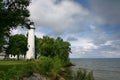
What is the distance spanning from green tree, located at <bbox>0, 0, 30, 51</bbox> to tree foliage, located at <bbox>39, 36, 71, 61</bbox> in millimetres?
52659

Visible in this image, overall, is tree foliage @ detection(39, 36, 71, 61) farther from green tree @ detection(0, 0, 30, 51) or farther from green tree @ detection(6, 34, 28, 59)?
green tree @ detection(0, 0, 30, 51)

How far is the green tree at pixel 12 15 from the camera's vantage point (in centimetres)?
3186

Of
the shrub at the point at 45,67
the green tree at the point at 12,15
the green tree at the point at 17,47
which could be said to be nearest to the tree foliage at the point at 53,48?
the green tree at the point at 17,47

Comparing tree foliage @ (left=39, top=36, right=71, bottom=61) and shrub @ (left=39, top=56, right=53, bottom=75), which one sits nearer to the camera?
shrub @ (left=39, top=56, right=53, bottom=75)

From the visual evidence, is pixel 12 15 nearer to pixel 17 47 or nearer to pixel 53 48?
pixel 53 48

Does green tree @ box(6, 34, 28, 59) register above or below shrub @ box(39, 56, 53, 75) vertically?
above

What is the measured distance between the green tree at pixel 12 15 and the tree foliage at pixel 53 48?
52659mm

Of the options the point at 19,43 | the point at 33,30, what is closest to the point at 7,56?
the point at 19,43

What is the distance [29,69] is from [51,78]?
6903mm

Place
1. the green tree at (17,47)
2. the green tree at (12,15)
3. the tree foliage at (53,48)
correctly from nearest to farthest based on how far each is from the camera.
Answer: the green tree at (12,15) < the tree foliage at (53,48) < the green tree at (17,47)

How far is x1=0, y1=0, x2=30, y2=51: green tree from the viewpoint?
3186 cm

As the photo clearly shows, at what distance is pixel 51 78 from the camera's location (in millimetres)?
37688

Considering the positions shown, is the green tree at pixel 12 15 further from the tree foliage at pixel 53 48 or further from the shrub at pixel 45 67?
the tree foliage at pixel 53 48

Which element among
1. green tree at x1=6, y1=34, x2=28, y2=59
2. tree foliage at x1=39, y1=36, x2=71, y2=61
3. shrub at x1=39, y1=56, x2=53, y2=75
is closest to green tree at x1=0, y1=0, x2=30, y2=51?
shrub at x1=39, y1=56, x2=53, y2=75
